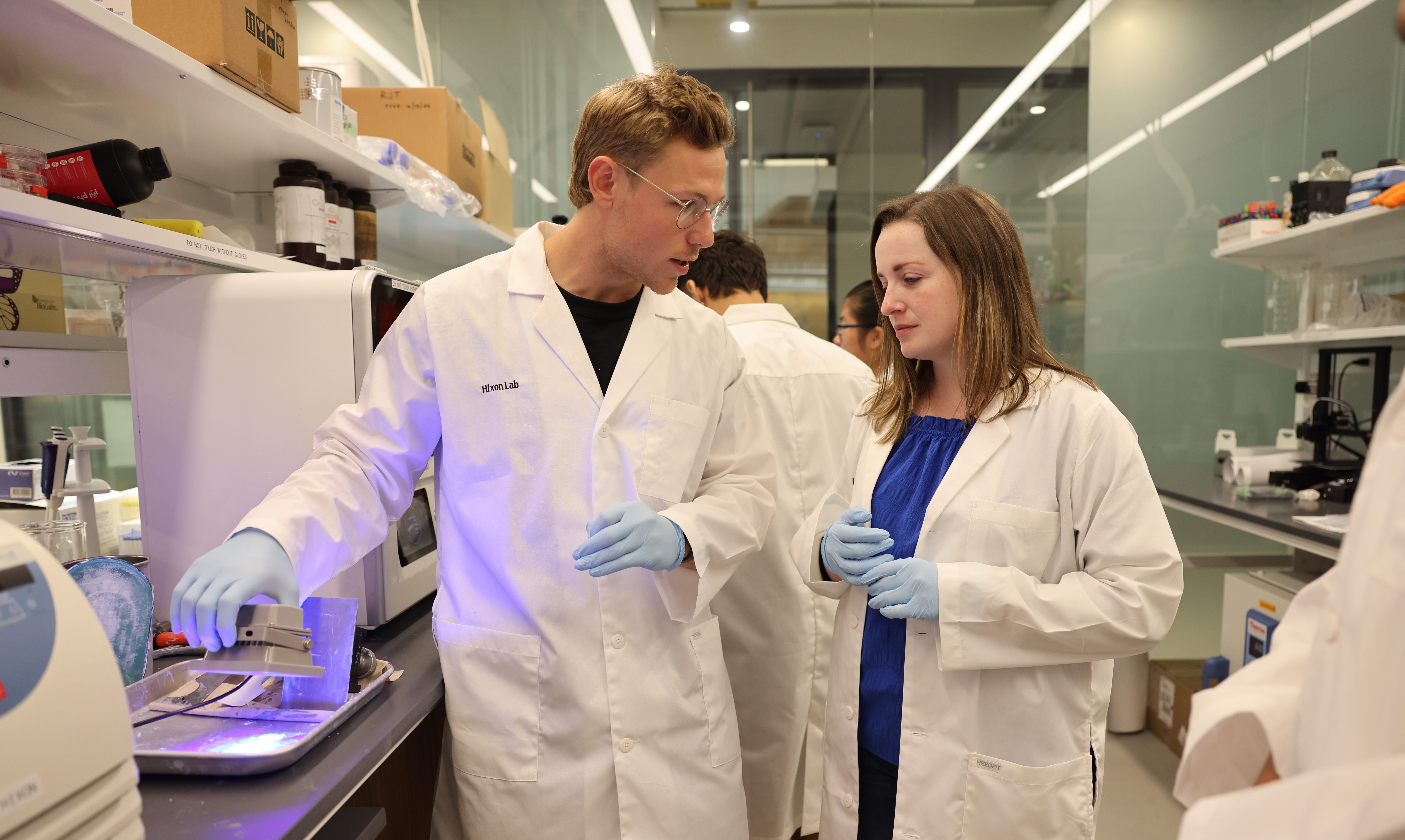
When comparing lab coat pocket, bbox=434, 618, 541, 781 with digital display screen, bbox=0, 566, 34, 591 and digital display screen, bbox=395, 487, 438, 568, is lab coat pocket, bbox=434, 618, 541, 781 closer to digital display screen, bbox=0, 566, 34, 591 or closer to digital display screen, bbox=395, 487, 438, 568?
digital display screen, bbox=395, 487, 438, 568

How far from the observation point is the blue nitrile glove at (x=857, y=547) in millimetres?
1239

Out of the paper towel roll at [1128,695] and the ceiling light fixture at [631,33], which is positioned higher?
the ceiling light fixture at [631,33]

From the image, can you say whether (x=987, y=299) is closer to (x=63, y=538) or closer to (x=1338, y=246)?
(x=63, y=538)

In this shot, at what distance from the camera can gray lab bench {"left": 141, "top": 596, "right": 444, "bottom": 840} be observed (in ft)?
2.56

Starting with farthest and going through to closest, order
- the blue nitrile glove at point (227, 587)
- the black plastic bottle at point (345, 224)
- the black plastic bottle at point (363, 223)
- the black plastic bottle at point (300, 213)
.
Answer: the black plastic bottle at point (363, 223)
the black plastic bottle at point (345, 224)
the black plastic bottle at point (300, 213)
the blue nitrile glove at point (227, 587)

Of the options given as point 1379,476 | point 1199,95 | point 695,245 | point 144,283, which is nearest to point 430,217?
point 144,283

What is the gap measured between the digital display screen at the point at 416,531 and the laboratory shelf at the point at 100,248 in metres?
0.52

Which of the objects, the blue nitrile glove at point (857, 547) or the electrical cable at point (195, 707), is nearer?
the electrical cable at point (195, 707)

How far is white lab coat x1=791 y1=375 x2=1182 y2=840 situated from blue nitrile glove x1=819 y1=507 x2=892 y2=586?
0.08m

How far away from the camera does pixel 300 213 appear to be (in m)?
1.56

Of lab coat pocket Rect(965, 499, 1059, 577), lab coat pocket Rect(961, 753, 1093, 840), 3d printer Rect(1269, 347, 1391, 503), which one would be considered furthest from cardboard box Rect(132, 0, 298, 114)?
3d printer Rect(1269, 347, 1391, 503)

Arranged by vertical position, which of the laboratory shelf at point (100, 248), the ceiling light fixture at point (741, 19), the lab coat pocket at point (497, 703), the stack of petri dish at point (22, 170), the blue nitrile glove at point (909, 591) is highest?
the ceiling light fixture at point (741, 19)

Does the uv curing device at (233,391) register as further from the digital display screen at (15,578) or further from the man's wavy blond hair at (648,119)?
the digital display screen at (15,578)

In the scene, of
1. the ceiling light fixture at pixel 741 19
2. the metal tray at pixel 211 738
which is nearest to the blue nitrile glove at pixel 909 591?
the metal tray at pixel 211 738
